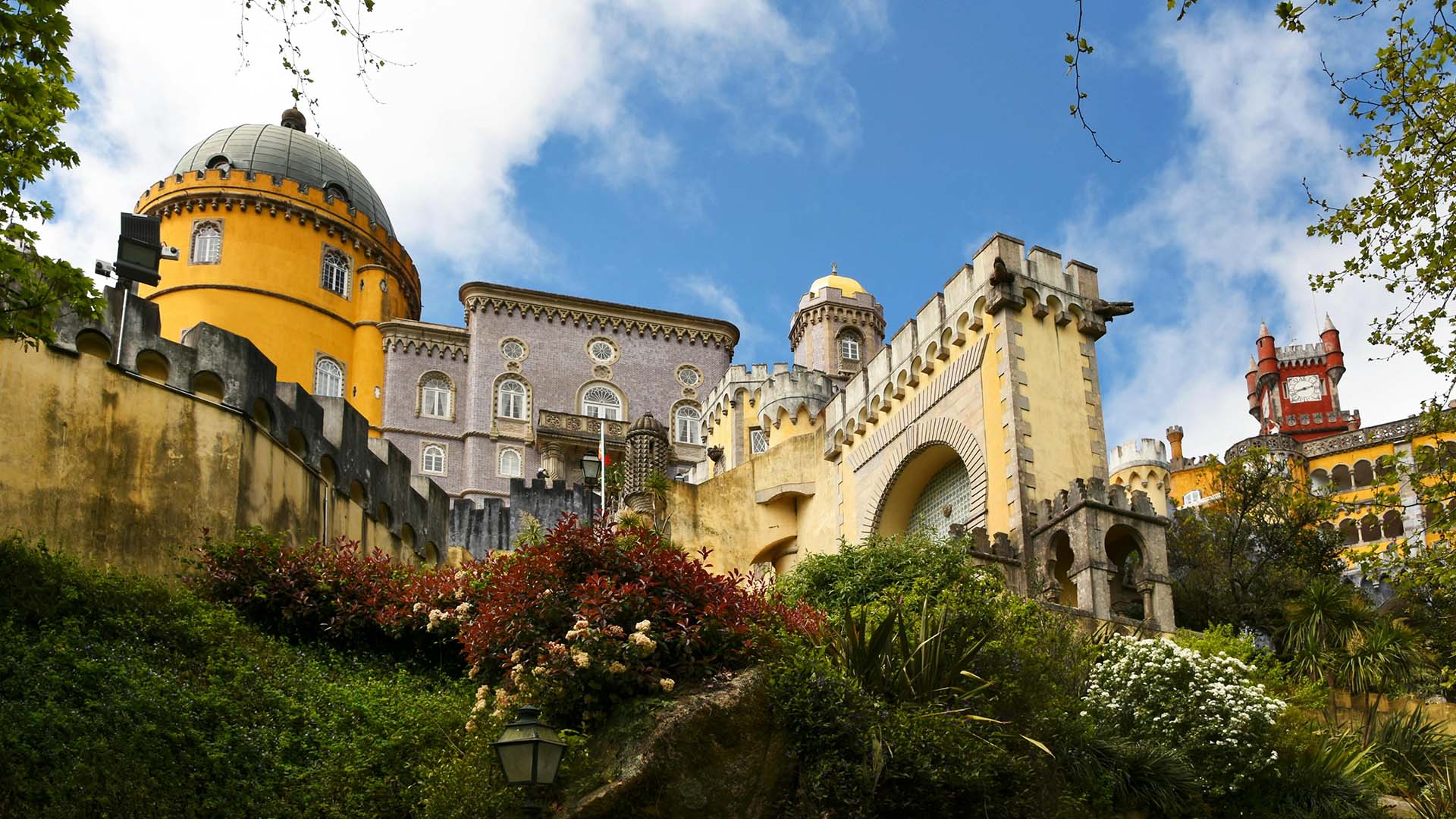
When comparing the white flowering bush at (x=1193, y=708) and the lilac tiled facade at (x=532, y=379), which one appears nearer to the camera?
the white flowering bush at (x=1193, y=708)

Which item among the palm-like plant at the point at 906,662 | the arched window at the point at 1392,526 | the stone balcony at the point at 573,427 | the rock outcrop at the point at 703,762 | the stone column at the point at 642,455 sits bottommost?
the rock outcrop at the point at 703,762

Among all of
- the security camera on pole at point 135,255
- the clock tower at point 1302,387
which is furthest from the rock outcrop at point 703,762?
the clock tower at point 1302,387

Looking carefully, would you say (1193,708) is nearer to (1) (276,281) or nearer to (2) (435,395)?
(2) (435,395)

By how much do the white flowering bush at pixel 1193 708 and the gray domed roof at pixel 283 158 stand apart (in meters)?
40.5

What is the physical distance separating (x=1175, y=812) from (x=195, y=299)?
40.6m

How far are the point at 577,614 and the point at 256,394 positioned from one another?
25.0 ft

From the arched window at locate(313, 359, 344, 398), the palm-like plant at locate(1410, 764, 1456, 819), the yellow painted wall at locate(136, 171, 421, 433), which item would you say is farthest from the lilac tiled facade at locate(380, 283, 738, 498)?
the palm-like plant at locate(1410, 764, 1456, 819)

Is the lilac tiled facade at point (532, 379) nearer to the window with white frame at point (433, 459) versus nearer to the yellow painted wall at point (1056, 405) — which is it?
the window with white frame at point (433, 459)

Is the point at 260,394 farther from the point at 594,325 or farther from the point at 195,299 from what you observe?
the point at 594,325

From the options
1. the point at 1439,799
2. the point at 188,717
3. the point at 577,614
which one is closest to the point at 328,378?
the point at 188,717

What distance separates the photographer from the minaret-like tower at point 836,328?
51812 millimetres

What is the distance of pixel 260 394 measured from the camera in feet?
62.6

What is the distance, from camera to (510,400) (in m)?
51.5

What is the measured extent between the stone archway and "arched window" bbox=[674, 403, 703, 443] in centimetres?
2361
